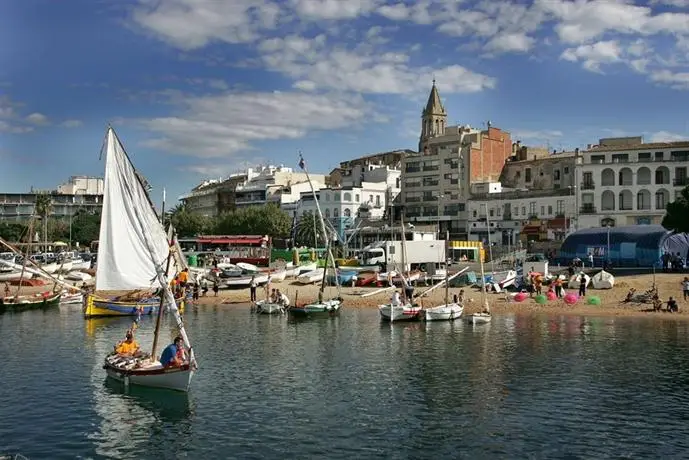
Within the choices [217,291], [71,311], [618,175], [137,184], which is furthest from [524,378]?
[618,175]

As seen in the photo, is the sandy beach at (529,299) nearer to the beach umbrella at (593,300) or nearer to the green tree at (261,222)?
the beach umbrella at (593,300)

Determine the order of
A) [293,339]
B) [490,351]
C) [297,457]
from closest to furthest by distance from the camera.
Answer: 1. [297,457]
2. [490,351]
3. [293,339]

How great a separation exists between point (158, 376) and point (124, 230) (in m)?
16.0

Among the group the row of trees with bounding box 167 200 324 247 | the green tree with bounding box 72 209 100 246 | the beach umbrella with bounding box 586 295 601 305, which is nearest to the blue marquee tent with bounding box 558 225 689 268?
the beach umbrella with bounding box 586 295 601 305

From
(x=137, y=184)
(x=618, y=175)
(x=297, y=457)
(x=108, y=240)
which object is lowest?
(x=297, y=457)

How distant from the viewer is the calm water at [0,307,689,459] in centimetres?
2811

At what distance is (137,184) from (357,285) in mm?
49011

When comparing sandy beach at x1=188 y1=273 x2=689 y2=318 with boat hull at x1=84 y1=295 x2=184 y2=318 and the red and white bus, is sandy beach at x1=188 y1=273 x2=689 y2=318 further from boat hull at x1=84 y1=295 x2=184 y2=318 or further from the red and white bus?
the red and white bus

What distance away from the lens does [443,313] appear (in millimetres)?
65250

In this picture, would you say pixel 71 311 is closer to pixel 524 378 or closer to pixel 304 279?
pixel 304 279

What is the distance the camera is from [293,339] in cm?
5469

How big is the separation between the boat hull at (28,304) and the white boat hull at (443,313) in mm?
40391

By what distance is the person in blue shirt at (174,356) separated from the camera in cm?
3484

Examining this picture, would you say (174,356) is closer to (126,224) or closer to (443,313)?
(126,224)
